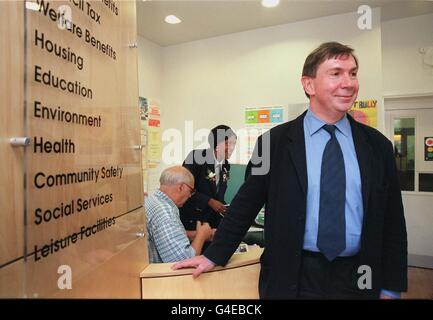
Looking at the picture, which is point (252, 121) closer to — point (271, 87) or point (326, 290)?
point (271, 87)

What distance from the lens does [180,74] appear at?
8.73 feet

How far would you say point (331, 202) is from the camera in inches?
30.5

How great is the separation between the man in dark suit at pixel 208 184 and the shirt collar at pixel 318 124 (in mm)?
1110

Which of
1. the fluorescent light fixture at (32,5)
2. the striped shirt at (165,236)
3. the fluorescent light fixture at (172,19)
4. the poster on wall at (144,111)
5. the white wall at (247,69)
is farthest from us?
the poster on wall at (144,111)

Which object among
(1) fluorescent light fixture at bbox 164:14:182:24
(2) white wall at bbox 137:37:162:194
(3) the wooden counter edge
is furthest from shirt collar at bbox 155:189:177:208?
(1) fluorescent light fixture at bbox 164:14:182:24

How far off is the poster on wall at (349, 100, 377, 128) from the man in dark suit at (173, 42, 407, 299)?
1.46 metres

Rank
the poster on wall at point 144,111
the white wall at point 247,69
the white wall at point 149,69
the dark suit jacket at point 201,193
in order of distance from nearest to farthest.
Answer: the dark suit jacket at point 201,193, the white wall at point 247,69, the white wall at point 149,69, the poster on wall at point 144,111

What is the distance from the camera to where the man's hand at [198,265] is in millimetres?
939

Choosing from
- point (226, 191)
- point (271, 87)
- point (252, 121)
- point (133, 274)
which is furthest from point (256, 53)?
point (133, 274)

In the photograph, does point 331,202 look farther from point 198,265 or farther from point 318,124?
point 198,265

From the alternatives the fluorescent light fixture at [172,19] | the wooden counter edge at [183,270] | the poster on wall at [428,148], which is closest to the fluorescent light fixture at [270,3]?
the fluorescent light fixture at [172,19]

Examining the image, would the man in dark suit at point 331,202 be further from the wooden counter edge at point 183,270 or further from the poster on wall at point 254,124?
the poster on wall at point 254,124

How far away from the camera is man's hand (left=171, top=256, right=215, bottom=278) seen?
3.08ft

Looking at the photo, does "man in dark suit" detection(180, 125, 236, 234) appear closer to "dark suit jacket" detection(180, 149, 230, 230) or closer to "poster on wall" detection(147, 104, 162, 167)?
"dark suit jacket" detection(180, 149, 230, 230)
